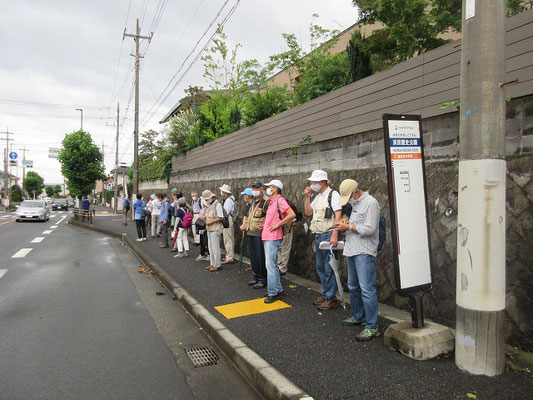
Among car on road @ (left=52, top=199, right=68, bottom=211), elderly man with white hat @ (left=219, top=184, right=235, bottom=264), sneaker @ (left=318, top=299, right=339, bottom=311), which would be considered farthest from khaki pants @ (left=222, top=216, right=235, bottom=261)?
car on road @ (left=52, top=199, right=68, bottom=211)

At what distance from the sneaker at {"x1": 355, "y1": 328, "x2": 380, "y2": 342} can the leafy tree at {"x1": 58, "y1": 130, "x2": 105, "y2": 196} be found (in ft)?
92.2

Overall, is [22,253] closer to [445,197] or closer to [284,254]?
[284,254]

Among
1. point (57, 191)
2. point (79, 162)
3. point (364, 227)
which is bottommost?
point (364, 227)

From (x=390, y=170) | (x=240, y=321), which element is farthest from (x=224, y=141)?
(x=390, y=170)

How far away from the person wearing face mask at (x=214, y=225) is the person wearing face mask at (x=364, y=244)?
13.5 feet

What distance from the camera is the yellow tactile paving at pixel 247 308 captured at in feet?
16.9

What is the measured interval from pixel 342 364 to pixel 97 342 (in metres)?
2.86

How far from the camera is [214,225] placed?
26.1 ft

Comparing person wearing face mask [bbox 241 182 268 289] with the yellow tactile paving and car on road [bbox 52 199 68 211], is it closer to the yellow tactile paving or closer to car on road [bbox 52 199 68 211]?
the yellow tactile paving

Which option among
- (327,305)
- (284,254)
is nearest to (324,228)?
(327,305)

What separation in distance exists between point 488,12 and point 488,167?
4.31 feet

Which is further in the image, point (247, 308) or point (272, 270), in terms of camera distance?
point (272, 270)

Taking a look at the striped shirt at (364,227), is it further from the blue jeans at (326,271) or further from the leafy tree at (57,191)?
the leafy tree at (57,191)

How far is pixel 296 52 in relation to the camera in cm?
1584
